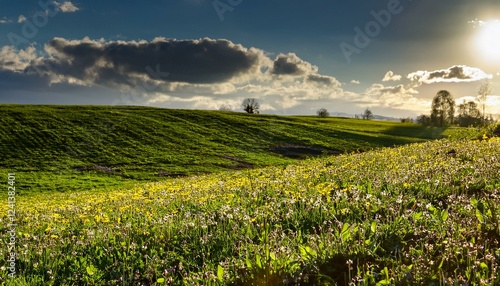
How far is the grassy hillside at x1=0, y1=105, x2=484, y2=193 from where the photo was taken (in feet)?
170

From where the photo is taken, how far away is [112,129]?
73562 mm

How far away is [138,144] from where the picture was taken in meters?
65.9

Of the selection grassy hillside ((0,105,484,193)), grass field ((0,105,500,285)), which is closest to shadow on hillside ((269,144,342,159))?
grassy hillside ((0,105,484,193))

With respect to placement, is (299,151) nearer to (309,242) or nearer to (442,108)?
(309,242)

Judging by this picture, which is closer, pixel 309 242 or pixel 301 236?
pixel 309 242

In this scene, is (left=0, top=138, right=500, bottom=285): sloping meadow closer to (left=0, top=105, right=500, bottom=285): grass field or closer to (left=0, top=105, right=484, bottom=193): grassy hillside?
(left=0, top=105, right=500, bottom=285): grass field

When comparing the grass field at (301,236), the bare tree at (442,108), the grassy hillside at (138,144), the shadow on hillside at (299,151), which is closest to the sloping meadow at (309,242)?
the grass field at (301,236)

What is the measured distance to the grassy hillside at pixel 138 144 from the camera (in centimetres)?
5175

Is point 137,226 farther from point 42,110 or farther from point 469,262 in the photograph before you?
point 42,110

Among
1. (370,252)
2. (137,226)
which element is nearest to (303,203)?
(370,252)

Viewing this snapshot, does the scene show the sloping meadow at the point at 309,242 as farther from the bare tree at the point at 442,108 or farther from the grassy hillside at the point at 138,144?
the bare tree at the point at 442,108

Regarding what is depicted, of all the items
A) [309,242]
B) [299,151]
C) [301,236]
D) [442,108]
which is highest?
[442,108]

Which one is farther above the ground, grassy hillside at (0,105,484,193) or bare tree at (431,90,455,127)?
bare tree at (431,90,455,127)

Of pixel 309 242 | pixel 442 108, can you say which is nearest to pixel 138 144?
pixel 309 242
